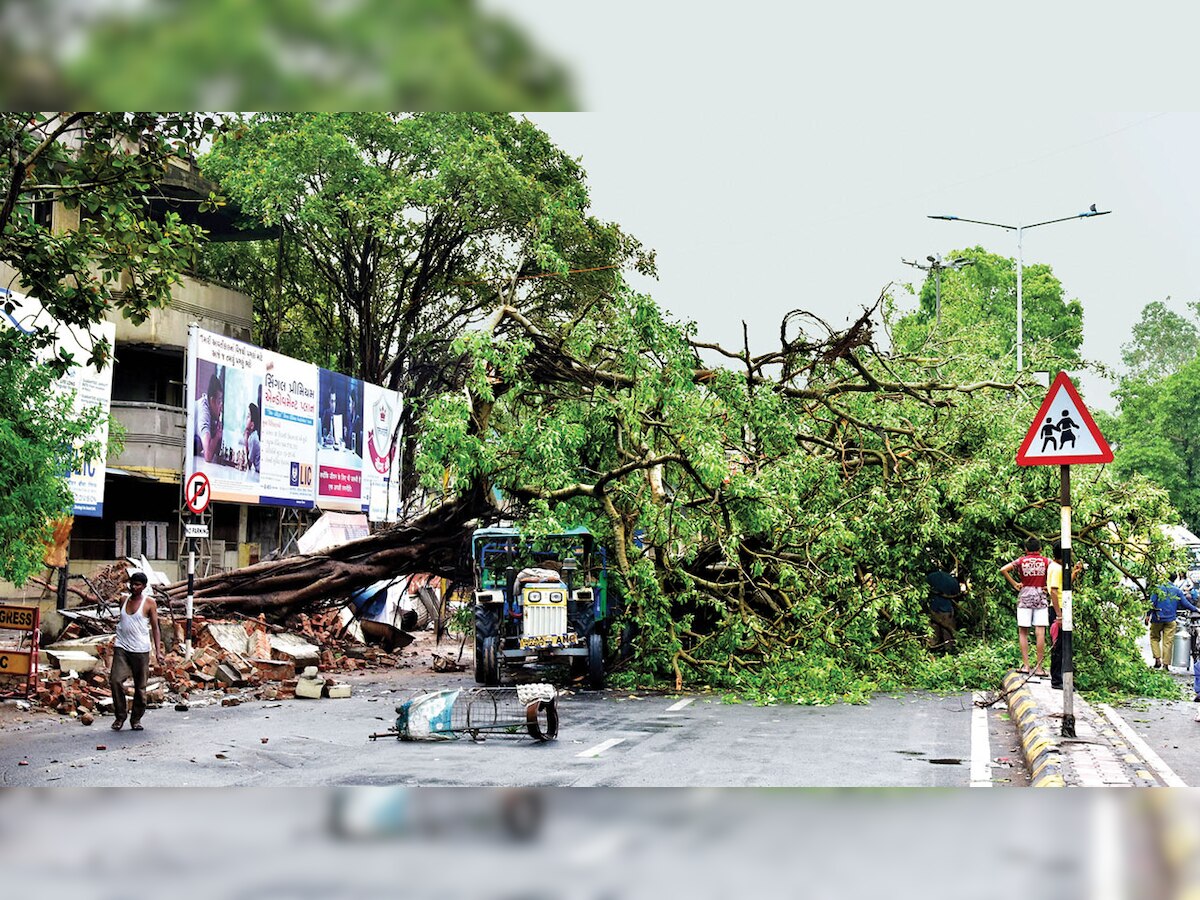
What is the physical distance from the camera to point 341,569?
19.5 m

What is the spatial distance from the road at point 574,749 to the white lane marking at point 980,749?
0.02m

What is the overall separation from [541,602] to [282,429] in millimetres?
14219

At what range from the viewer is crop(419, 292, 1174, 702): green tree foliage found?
1598 centimetres

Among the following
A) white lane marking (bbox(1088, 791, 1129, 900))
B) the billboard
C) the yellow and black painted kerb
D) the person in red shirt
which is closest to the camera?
white lane marking (bbox(1088, 791, 1129, 900))

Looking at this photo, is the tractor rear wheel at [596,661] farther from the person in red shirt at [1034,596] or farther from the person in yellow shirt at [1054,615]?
the person in yellow shirt at [1054,615]

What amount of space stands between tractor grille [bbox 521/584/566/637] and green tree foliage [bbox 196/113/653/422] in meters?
13.5

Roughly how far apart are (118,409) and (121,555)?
147 inches

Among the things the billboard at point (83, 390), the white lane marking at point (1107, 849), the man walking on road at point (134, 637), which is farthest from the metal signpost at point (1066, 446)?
the billboard at point (83, 390)

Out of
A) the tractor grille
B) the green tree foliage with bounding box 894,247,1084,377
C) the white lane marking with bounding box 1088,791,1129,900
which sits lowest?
the white lane marking with bounding box 1088,791,1129,900

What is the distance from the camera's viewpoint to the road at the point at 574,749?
31.8 feet

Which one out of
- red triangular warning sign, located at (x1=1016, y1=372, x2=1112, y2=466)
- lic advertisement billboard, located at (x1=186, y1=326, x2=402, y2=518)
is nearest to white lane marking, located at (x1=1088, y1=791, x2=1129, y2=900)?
red triangular warning sign, located at (x1=1016, y1=372, x2=1112, y2=466)

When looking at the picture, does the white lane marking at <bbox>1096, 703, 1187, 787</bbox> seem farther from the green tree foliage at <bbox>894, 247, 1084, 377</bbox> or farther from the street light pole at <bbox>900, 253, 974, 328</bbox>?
the green tree foliage at <bbox>894, 247, 1084, 377</bbox>
